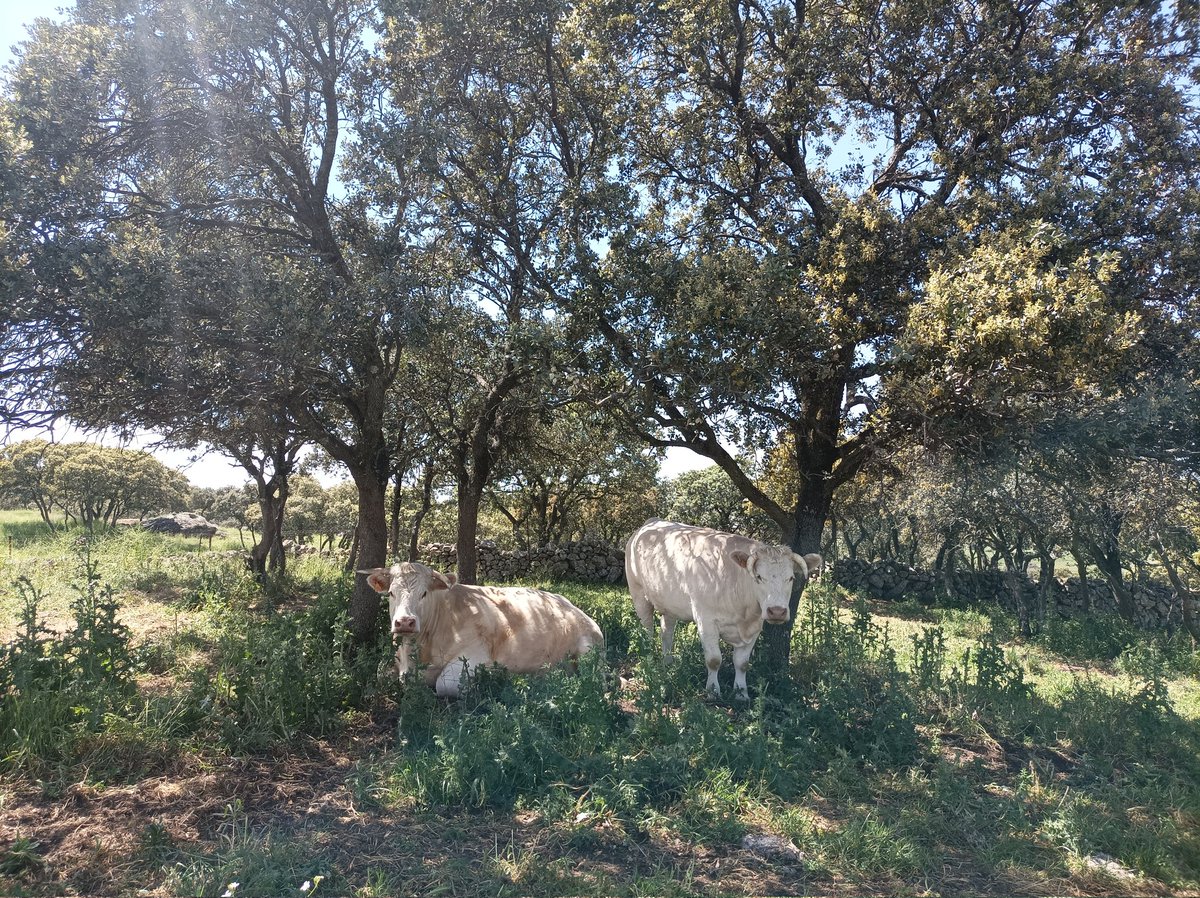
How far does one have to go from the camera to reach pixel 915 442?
24.7 ft

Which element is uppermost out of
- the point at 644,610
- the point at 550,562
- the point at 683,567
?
the point at 683,567

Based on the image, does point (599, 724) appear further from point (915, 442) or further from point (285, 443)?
point (285, 443)

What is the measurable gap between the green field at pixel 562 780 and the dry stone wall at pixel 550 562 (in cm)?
1259

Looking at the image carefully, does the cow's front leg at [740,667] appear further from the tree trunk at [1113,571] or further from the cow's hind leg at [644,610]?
the tree trunk at [1113,571]

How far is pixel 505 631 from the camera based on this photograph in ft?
24.8

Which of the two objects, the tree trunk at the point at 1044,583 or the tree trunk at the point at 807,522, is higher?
the tree trunk at the point at 807,522

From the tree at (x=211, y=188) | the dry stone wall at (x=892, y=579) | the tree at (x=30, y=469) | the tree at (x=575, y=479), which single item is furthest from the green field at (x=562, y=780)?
the tree at (x=30, y=469)

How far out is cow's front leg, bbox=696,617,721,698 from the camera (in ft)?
24.5

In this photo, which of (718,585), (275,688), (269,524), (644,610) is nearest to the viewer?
(275,688)

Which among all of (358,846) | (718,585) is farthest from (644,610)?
(358,846)

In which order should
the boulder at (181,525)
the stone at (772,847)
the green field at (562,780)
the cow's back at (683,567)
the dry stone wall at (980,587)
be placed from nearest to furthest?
the green field at (562,780) < the stone at (772,847) < the cow's back at (683,567) < the dry stone wall at (980,587) < the boulder at (181,525)

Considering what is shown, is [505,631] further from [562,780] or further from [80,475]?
[80,475]

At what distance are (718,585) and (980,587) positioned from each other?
21076 millimetres

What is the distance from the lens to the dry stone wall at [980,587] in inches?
851
